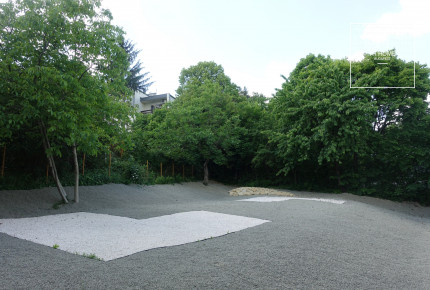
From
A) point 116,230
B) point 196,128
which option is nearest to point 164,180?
point 196,128

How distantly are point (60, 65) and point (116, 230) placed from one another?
16.0 feet

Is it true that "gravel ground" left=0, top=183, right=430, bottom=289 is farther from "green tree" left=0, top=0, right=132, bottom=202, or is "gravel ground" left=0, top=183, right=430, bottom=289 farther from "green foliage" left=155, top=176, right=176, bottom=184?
"green foliage" left=155, top=176, right=176, bottom=184

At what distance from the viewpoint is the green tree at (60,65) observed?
6750 millimetres

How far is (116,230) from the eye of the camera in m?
5.62

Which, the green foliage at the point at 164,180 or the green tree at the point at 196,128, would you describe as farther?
the green tree at the point at 196,128

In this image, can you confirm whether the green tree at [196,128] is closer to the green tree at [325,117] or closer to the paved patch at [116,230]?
the green tree at [325,117]

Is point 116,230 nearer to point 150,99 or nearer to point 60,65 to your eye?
point 60,65

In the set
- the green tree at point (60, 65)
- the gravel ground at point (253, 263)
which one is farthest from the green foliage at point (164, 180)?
the gravel ground at point (253, 263)

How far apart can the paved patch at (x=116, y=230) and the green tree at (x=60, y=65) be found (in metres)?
2.03

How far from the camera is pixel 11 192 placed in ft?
27.2

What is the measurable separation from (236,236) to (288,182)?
15741 mm

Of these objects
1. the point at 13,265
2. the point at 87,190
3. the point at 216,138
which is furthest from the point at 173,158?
the point at 13,265

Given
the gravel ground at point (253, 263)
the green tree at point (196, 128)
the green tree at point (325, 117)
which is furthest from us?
the green tree at point (196, 128)

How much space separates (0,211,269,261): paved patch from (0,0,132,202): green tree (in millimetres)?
2033
